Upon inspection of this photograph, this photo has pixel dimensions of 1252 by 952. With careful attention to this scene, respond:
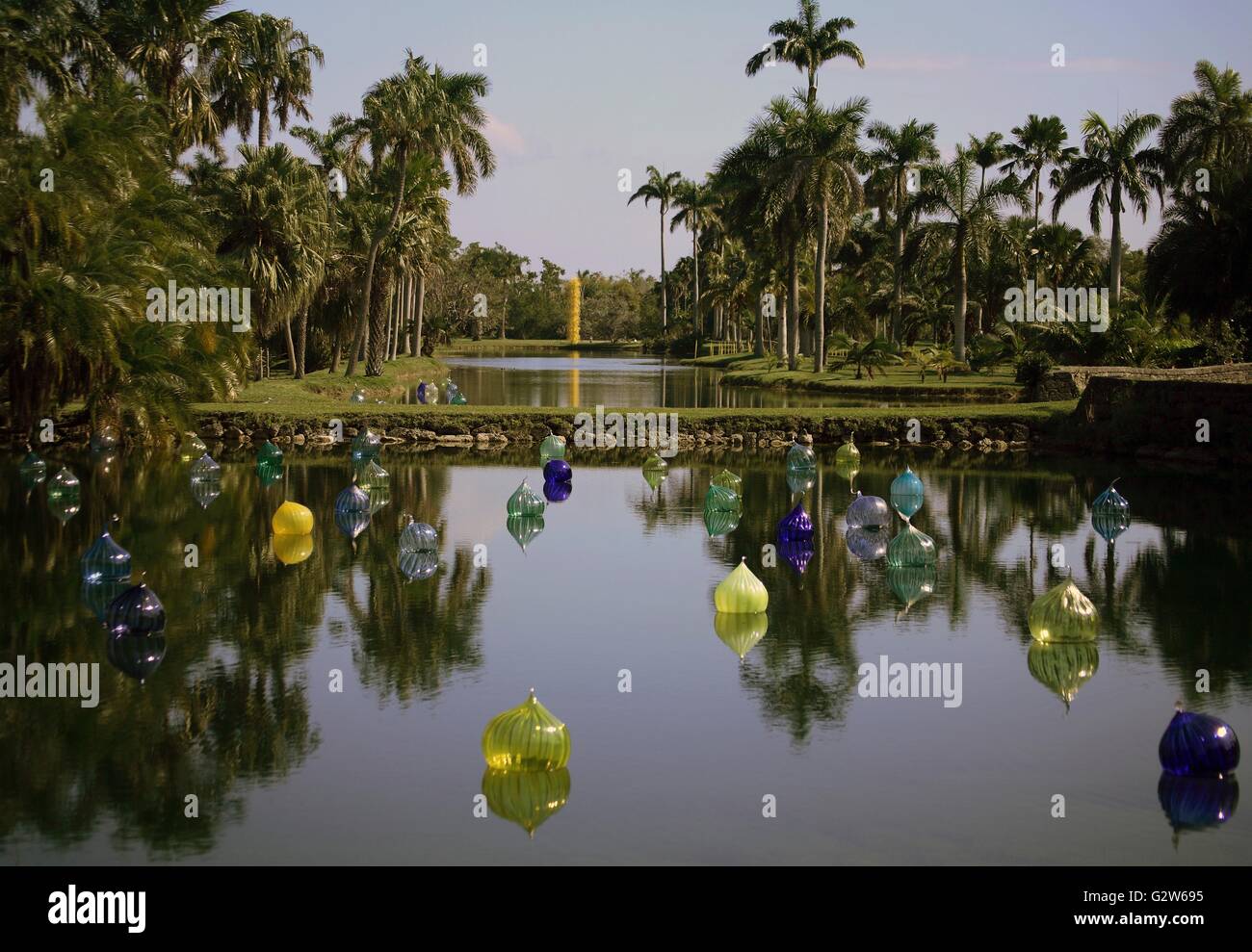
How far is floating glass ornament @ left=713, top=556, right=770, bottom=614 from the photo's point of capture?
49.4 ft

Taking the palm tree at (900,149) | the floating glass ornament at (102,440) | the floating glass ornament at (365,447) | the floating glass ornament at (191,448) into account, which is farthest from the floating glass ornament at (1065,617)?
the palm tree at (900,149)

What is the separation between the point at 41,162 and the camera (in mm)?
29125

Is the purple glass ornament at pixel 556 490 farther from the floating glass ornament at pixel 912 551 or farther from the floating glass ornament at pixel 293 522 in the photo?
the floating glass ornament at pixel 912 551

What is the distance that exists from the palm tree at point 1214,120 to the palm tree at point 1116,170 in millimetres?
4038


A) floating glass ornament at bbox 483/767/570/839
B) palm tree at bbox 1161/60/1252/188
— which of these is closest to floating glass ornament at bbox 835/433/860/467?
floating glass ornament at bbox 483/767/570/839

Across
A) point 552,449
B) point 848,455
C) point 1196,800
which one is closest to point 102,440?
point 552,449

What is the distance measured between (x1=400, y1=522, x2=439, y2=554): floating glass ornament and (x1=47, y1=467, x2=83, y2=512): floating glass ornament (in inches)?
277

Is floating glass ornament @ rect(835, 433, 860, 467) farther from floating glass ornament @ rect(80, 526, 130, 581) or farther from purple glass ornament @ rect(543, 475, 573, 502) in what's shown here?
floating glass ornament @ rect(80, 526, 130, 581)

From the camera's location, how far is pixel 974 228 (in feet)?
192

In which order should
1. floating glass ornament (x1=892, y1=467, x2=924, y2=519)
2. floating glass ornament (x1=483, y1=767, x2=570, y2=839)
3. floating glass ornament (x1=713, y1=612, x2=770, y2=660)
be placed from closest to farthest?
floating glass ornament (x1=483, y1=767, x2=570, y2=839), floating glass ornament (x1=713, y1=612, x2=770, y2=660), floating glass ornament (x1=892, y1=467, x2=924, y2=519)

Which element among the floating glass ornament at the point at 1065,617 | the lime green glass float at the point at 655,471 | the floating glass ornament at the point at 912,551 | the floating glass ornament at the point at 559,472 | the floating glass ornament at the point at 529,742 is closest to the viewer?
the floating glass ornament at the point at 529,742

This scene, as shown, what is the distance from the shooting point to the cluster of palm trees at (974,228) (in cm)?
4250
